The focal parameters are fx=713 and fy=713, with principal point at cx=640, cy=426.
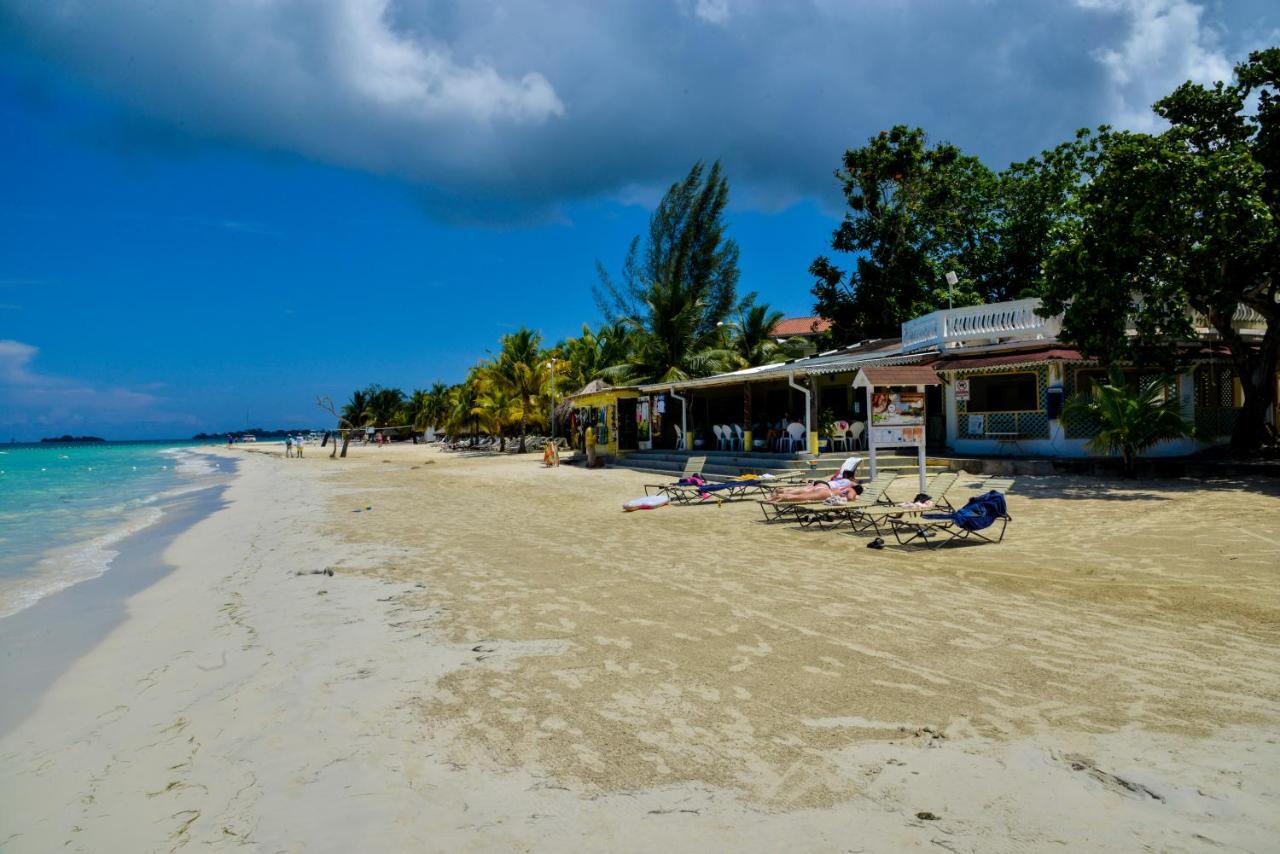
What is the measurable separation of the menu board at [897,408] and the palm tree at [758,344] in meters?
16.8

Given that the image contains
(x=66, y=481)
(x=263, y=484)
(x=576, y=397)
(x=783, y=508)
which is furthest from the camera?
(x=66, y=481)

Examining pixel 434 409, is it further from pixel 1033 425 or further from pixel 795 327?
pixel 1033 425

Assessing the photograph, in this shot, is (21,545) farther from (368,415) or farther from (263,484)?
(368,415)

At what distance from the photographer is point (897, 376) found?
1205 cm

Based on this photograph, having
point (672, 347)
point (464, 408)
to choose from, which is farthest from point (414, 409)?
point (672, 347)

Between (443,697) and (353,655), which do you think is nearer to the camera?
(443,697)

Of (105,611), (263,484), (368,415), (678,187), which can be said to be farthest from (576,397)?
(368,415)

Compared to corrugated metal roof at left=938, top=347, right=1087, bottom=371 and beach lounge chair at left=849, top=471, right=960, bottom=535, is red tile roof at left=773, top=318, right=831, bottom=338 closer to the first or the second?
corrugated metal roof at left=938, top=347, right=1087, bottom=371

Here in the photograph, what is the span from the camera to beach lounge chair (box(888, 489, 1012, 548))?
27.4 ft

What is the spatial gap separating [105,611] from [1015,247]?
28339mm

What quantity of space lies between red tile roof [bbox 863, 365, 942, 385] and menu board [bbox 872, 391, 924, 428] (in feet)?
0.74

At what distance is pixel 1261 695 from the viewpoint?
Result: 3.88 metres

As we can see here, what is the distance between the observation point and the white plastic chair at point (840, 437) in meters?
18.3

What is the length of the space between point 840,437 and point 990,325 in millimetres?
4598
